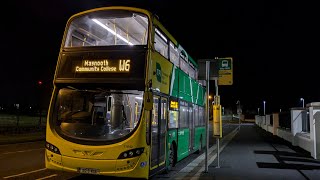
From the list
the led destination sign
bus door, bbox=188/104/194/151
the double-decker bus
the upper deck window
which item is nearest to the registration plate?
the double-decker bus

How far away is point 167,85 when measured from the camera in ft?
36.4

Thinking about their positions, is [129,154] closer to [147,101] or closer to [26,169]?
[147,101]

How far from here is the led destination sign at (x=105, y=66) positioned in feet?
30.3

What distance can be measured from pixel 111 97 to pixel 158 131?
1.60 m

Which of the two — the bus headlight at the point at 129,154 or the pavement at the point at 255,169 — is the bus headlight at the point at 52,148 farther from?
the pavement at the point at 255,169

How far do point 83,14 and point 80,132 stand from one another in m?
3.27

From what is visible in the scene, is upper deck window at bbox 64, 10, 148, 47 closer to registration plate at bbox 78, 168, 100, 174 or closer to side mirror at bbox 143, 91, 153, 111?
side mirror at bbox 143, 91, 153, 111

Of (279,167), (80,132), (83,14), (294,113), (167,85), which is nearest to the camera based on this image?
(80,132)

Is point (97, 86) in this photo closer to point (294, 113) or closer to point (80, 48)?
point (80, 48)

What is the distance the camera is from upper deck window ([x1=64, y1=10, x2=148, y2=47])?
32.5 ft

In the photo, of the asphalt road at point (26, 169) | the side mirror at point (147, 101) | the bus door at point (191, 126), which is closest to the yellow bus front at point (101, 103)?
the side mirror at point (147, 101)

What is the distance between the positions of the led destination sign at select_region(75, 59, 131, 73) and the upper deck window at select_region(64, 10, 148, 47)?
819 millimetres

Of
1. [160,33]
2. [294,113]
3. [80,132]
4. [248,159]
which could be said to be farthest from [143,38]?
[294,113]

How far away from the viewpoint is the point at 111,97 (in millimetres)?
9742
